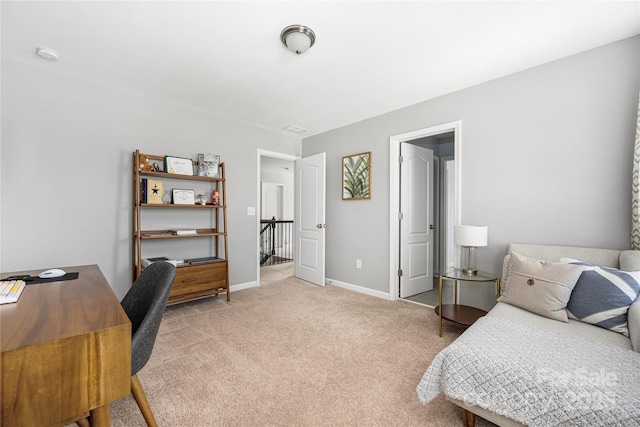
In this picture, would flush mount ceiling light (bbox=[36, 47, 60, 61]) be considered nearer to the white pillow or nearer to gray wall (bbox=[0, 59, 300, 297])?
gray wall (bbox=[0, 59, 300, 297])

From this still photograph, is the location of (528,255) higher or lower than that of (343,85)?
lower

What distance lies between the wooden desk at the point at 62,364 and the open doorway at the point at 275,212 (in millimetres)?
4778

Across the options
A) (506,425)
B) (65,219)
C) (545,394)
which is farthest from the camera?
(65,219)

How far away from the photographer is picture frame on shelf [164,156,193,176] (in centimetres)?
Result: 314

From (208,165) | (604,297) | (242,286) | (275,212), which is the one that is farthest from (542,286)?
(275,212)

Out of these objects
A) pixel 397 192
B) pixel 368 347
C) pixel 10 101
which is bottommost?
pixel 368 347

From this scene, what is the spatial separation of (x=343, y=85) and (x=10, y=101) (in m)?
3.02

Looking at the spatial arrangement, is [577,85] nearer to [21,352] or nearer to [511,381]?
[511,381]

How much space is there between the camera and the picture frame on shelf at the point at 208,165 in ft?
11.2

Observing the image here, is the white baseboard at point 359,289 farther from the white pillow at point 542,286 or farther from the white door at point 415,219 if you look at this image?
the white pillow at point 542,286

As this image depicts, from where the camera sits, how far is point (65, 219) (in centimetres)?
267

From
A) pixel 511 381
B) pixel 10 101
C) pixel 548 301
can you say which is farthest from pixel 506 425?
pixel 10 101

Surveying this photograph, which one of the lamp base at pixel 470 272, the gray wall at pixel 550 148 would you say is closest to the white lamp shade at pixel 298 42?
the gray wall at pixel 550 148

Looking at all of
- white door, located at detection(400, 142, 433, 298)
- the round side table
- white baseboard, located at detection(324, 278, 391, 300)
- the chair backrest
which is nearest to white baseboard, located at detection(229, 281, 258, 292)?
white baseboard, located at detection(324, 278, 391, 300)
